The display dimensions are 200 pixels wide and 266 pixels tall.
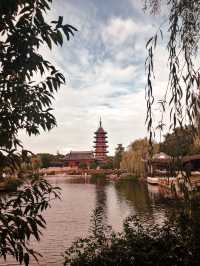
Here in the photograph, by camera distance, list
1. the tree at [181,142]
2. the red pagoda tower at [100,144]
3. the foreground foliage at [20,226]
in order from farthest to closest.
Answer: the red pagoda tower at [100,144] → the tree at [181,142] → the foreground foliage at [20,226]

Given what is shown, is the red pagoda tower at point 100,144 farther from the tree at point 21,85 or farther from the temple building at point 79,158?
the tree at point 21,85

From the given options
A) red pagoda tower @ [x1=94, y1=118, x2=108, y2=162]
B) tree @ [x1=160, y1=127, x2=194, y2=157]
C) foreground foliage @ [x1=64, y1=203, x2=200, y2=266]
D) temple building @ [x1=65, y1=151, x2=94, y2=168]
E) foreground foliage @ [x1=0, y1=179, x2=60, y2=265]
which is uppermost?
red pagoda tower @ [x1=94, y1=118, x2=108, y2=162]

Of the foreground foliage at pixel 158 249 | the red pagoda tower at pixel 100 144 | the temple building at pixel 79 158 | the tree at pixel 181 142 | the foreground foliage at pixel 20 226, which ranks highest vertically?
the red pagoda tower at pixel 100 144

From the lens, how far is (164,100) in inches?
123

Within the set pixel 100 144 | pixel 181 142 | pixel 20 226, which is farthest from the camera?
pixel 100 144

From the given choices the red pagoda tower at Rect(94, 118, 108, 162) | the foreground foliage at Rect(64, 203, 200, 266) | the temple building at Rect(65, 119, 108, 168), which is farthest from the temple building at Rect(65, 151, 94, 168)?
the foreground foliage at Rect(64, 203, 200, 266)

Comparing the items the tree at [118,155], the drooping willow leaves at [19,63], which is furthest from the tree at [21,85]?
the tree at [118,155]

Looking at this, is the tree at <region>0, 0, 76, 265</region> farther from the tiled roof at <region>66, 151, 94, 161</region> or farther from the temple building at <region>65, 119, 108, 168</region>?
the tiled roof at <region>66, 151, 94, 161</region>

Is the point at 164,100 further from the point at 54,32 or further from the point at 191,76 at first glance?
the point at 54,32

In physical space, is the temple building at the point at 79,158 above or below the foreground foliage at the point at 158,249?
above

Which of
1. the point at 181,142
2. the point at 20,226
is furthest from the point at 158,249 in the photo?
the point at 20,226

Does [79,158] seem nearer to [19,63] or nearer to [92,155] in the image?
[92,155]

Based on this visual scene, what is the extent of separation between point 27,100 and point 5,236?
1053 millimetres

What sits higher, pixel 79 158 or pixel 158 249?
pixel 79 158
